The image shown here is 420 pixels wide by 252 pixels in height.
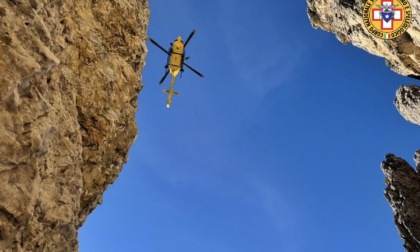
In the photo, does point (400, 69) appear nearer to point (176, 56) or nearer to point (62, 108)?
point (176, 56)

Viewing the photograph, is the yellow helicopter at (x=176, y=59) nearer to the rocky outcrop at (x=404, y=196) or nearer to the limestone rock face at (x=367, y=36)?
the limestone rock face at (x=367, y=36)

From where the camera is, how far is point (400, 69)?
37.3 m

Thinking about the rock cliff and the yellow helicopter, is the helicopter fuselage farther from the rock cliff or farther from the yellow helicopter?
the rock cliff

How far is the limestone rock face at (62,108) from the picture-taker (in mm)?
8180

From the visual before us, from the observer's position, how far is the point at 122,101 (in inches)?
644

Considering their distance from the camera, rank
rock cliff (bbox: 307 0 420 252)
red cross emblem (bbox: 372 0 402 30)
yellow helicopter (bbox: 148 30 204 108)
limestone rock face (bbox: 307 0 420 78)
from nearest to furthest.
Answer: yellow helicopter (bbox: 148 30 204 108) → red cross emblem (bbox: 372 0 402 30) → rock cliff (bbox: 307 0 420 252) → limestone rock face (bbox: 307 0 420 78)

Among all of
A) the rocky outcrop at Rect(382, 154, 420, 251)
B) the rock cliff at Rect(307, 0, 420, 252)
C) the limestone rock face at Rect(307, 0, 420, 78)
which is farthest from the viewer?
the limestone rock face at Rect(307, 0, 420, 78)

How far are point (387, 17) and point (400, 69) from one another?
8.54 meters

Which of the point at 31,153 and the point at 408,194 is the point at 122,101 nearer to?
the point at 31,153

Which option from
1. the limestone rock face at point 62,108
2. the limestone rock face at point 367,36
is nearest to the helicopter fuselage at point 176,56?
the limestone rock face at point 62,108

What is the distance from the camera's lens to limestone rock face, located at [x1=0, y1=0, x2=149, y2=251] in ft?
26.8

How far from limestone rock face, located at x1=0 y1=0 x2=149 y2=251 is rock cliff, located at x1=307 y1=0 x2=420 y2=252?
22924 millimetres

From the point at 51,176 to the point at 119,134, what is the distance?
5687 millimetres

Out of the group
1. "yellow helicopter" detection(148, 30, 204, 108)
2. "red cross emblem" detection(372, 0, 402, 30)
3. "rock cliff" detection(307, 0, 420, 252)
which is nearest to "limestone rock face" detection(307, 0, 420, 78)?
"rock cliff" detection(307, 0, 420, 252)
